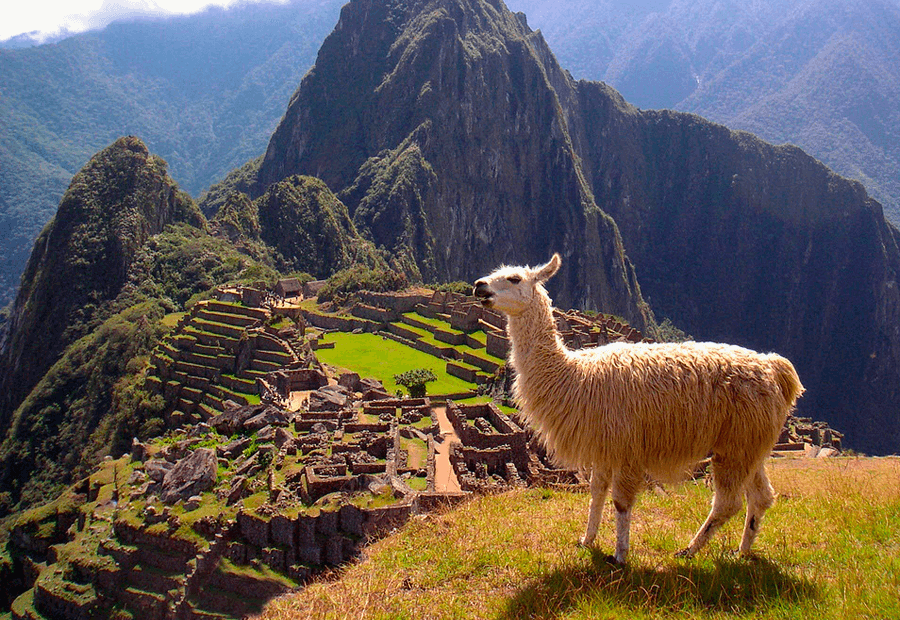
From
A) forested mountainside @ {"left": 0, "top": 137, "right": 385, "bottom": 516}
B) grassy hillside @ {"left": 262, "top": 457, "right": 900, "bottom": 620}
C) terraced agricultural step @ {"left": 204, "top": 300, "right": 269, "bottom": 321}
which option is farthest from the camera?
forested mountainside @ {"left": 0, "top": 137, "right": 385, "bottom": 516}

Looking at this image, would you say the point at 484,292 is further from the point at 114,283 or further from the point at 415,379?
the point at 114,283

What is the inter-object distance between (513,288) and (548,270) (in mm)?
335

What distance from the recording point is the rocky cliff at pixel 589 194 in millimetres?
118688

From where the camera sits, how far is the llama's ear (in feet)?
20.3

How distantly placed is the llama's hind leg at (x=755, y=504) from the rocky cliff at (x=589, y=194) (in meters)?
93.8

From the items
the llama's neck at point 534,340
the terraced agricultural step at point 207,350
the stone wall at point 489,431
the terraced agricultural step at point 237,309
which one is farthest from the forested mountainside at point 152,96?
the llama's neck at point 534,340

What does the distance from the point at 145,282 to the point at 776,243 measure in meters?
136

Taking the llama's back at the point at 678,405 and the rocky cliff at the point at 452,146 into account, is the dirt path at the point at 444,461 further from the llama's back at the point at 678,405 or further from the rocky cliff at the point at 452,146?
the rocky cliff at the point at 452,146

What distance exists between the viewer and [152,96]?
127000 mm

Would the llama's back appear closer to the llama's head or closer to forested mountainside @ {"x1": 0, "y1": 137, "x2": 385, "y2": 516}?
the llama's head

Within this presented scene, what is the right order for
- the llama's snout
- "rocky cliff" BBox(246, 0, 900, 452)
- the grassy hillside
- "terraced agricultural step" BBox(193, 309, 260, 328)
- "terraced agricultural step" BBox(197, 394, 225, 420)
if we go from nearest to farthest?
1. the grassy hillside
2. the llama's snout
3. "terraced agricultural step" BBox(197, 394, 225, 420)
4. "terraced agricultural step" BBox(193, 309, 260, 328)
5. "rocky cliff" BBox(246, 0, 900, 452)

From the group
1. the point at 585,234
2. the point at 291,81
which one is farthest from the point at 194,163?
the point at 585,234

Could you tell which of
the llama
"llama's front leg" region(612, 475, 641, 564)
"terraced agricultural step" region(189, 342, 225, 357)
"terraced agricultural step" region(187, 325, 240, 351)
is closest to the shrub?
"terraced agricultural step" region(187, 325, 240, 351)

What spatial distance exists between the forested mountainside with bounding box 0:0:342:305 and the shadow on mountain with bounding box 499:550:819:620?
96985 mm
